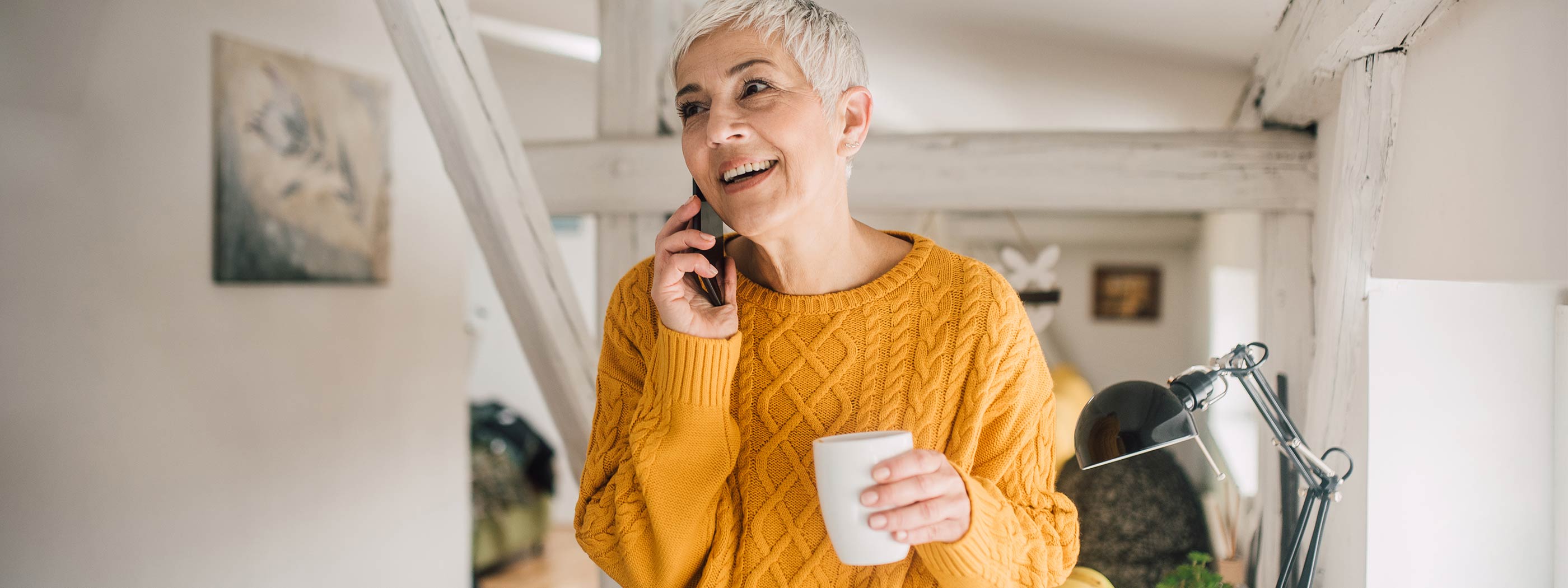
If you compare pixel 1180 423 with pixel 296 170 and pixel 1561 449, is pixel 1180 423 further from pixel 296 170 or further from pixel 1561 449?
pixel 296 170

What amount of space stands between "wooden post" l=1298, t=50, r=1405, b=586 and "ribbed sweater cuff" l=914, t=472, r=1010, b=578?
84 centimetres

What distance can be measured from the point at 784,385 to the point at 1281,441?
24.6 inches

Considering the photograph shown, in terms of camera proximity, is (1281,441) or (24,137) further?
(24,137)

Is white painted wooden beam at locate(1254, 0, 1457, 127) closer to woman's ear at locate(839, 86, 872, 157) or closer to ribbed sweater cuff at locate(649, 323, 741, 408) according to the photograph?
woman's ear at locate(839, 86, 872, 157)

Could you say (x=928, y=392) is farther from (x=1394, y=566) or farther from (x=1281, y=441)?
(x=1394, y=566)

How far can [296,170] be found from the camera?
2.12m

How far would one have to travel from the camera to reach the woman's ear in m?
0.90

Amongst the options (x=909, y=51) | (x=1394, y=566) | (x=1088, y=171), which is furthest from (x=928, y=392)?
(x=909, y=51)

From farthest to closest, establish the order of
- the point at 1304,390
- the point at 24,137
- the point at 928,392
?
the point at 1304,390
the point at 24,137
the point at 928,392

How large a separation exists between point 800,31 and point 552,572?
12.6 feet

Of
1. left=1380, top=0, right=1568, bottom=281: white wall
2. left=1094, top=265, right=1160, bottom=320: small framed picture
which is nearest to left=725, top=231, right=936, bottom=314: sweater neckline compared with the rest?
left=1380, top=0, right=1568, bottom=281: white wall

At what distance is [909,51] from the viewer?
2.31 metres

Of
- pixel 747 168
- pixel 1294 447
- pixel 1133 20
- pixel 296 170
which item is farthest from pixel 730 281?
pixel 296 170

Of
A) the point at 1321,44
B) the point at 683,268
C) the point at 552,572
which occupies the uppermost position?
the point at 1321,44
